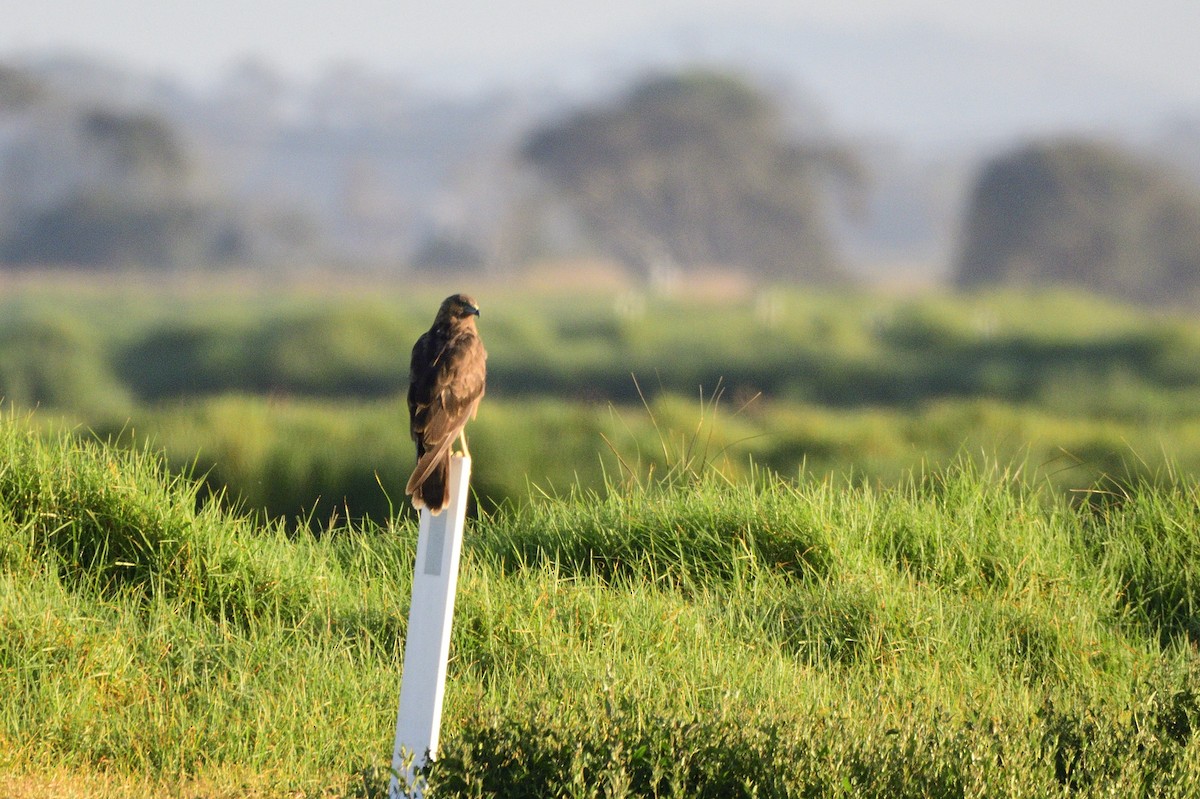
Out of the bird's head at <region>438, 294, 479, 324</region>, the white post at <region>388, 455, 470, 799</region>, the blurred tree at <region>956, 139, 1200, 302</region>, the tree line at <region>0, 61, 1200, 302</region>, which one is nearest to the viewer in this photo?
the white post at <region>388, 455, 470, 799</region>

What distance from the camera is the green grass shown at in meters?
4.38

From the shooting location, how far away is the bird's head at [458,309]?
18.2 ft

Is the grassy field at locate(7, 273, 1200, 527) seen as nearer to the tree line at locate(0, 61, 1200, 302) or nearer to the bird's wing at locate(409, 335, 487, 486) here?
the bird's wing at locate(409, 335, 487, 486)

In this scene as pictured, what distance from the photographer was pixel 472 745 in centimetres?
427

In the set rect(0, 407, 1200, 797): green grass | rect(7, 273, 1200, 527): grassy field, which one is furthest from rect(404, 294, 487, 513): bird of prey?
rect(7, 273, 1200, 527): grassy field

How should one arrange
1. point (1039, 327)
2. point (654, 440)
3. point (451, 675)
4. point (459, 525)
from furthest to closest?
point (1039, 327)
point (654, 440)
point (451, 675)
point (459, 525)

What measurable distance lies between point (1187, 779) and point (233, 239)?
6010cm

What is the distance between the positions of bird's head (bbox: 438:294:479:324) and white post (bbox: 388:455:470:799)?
1.45 m

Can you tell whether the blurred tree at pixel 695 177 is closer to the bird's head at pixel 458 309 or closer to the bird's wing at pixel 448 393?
the bird's head at pixel 458 309

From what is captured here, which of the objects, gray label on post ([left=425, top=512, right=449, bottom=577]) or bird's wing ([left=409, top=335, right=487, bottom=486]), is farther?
bird's wing ([left=409, top=335, right=487, bottom=486])

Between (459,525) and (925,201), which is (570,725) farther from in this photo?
(925,201)

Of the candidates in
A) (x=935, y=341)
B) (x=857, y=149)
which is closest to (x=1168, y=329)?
(x=935, y=341)

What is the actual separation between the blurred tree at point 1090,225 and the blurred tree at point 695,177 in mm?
7425

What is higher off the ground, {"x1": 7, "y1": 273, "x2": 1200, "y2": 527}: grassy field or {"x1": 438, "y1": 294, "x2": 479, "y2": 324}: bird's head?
{"x1": 438, "y1": 294, "x2": 479, "y2": 324}: bird's head
